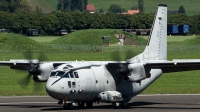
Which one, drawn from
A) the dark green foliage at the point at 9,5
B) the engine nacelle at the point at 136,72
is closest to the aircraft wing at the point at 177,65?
the engine nacelle at the point at 136,72

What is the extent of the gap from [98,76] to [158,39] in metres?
6.58

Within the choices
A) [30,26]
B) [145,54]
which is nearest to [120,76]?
[145,54]

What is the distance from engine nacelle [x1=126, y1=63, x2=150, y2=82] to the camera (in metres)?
35.0

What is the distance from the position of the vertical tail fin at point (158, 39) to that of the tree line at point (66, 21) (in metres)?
107

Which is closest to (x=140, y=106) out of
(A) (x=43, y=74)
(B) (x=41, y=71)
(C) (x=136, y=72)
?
(C) (x=136, y=72)

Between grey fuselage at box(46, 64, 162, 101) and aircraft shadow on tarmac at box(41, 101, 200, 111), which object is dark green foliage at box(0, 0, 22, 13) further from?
grey fuselage at box(46, 64, 162, 101)

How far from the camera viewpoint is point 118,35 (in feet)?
391

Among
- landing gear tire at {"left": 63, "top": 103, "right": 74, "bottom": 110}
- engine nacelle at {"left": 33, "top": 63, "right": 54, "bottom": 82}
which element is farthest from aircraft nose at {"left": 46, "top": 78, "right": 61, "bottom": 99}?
engine nacelle at {"left": 33, "top": 63, "right": 54, "bottom": 82}

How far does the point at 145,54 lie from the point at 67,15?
373 ft

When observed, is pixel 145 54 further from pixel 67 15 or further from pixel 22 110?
pixel 67 15

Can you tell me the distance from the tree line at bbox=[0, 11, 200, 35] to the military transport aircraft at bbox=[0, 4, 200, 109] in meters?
109

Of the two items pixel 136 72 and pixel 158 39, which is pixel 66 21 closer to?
pixel 158 39

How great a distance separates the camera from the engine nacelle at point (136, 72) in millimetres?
35000

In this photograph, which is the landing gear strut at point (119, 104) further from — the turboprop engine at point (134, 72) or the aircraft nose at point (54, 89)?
the aircraft nose at point (54, 89)
